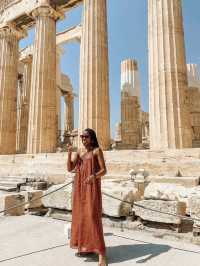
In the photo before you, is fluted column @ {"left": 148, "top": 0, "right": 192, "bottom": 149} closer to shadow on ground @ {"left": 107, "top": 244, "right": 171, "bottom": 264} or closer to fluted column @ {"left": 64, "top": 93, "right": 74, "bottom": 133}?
shadow on ground @ {"left": 107, "top": 244, "right": 171, "bottom": 264}

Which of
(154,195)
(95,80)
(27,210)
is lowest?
(27,210)

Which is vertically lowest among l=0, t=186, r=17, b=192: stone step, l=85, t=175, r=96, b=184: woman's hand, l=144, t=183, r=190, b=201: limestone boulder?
l=0, t=186, r=17, b=192: stone step

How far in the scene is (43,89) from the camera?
1522cm

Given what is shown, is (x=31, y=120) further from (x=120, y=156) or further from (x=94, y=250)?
(x=94, y=250)

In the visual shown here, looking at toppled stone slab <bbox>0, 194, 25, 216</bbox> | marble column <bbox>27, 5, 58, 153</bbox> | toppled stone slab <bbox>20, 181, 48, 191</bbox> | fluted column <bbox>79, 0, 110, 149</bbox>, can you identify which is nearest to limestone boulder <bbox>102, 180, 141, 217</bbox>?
toppled stone slab <bbox>0, 194, 25, 216</bbox>

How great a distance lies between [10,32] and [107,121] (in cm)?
1217

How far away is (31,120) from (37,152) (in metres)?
2.05

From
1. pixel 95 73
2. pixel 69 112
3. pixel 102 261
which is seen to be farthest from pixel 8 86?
pixel 102 261

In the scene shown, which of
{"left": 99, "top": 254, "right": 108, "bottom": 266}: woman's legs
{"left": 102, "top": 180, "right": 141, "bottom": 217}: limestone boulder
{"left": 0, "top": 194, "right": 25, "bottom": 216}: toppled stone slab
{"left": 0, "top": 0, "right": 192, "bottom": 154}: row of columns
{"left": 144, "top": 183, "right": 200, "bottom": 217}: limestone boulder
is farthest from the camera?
{"left": 0, "top": 0, "right": 192, "bottom": 154}: row of columns

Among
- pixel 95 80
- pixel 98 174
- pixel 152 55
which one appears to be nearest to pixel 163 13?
pixel 152 55

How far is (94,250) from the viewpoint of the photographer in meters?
3.21

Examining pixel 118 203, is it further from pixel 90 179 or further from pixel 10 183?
pixel 10 183

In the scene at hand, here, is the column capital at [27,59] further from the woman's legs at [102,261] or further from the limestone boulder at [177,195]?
the woman's legs at [102,261]

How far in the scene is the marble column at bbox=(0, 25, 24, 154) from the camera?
58.4 ft
